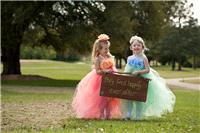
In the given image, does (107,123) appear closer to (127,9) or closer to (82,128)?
(82,128)

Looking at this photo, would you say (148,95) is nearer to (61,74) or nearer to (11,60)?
(11,60)

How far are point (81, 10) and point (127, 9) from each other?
10.1 ft

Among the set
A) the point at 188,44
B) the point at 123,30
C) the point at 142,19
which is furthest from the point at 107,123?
the point at 188,44

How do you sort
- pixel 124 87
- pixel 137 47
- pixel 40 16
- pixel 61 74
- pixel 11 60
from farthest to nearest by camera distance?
pixel 61 74 < pixel 11 60 < pixel 40 16 < pixel 124 87 < pixel 137 47

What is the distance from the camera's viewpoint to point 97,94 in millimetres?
10578

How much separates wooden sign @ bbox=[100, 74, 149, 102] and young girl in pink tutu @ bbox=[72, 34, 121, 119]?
17 cm

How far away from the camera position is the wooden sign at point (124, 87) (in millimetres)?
10445

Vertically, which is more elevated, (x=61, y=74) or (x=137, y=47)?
(x=137, y=47)

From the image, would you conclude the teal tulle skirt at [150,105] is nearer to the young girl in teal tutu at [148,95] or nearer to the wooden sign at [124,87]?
the young girl in teal tutu at [148,95]

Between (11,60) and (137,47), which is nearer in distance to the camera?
(137,47)

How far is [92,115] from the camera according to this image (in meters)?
10.5

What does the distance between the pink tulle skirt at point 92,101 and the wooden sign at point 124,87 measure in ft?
0.61

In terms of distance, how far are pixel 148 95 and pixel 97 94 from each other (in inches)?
44.8

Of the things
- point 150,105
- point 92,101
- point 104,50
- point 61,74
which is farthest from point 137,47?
point 61,74
